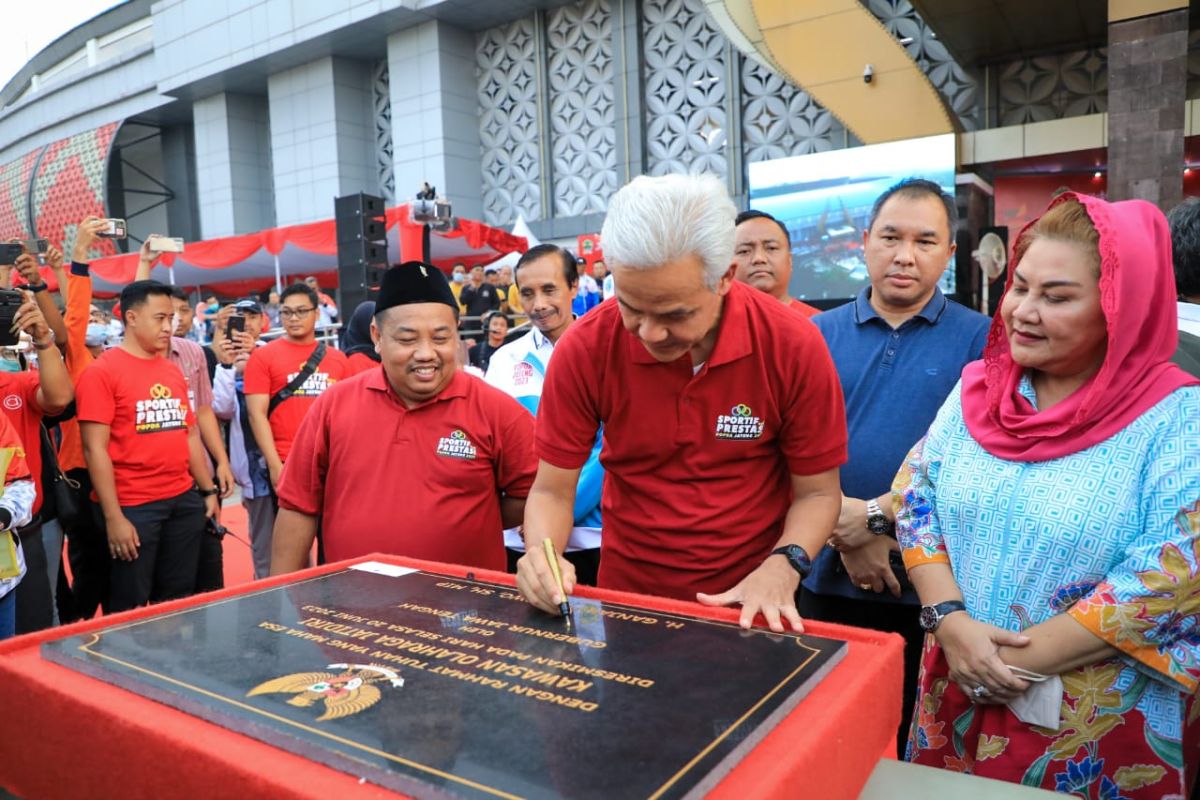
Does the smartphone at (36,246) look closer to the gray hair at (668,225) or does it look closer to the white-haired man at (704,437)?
the white-haired man at (704,437)

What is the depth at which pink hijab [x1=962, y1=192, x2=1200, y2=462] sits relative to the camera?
1335 mm

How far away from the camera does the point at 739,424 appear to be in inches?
66.3

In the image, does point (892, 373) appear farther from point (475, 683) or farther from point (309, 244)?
point (309, 244)

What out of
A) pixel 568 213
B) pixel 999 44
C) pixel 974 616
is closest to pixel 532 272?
pixel 974 616

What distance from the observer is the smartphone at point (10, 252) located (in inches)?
135

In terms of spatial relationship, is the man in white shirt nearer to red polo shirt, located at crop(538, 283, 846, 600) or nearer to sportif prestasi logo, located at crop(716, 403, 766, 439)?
red polo shirt, located at crop(538, 283, 846, 600)

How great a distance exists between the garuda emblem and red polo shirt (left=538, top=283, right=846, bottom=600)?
0.73m

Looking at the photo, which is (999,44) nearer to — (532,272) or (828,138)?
(828,138)

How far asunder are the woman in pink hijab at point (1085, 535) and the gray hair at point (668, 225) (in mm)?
567

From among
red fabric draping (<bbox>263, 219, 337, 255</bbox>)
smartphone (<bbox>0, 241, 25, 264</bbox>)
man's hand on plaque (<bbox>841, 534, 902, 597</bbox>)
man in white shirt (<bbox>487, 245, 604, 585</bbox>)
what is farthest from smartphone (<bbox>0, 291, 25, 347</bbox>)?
red fabric draping (<bbox>263, 219, 337, 255</bbox>)

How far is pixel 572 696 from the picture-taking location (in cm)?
99

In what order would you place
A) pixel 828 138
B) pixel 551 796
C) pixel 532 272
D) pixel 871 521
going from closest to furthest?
1. pixel 551 796
2. pixel 871 521
3. pixel 532 272
4. pixel 828 138

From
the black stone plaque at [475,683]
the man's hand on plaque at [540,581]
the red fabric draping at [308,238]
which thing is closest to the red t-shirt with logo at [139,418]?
the black stone plaque at [475,683]

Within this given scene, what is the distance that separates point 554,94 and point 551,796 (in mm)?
16883
